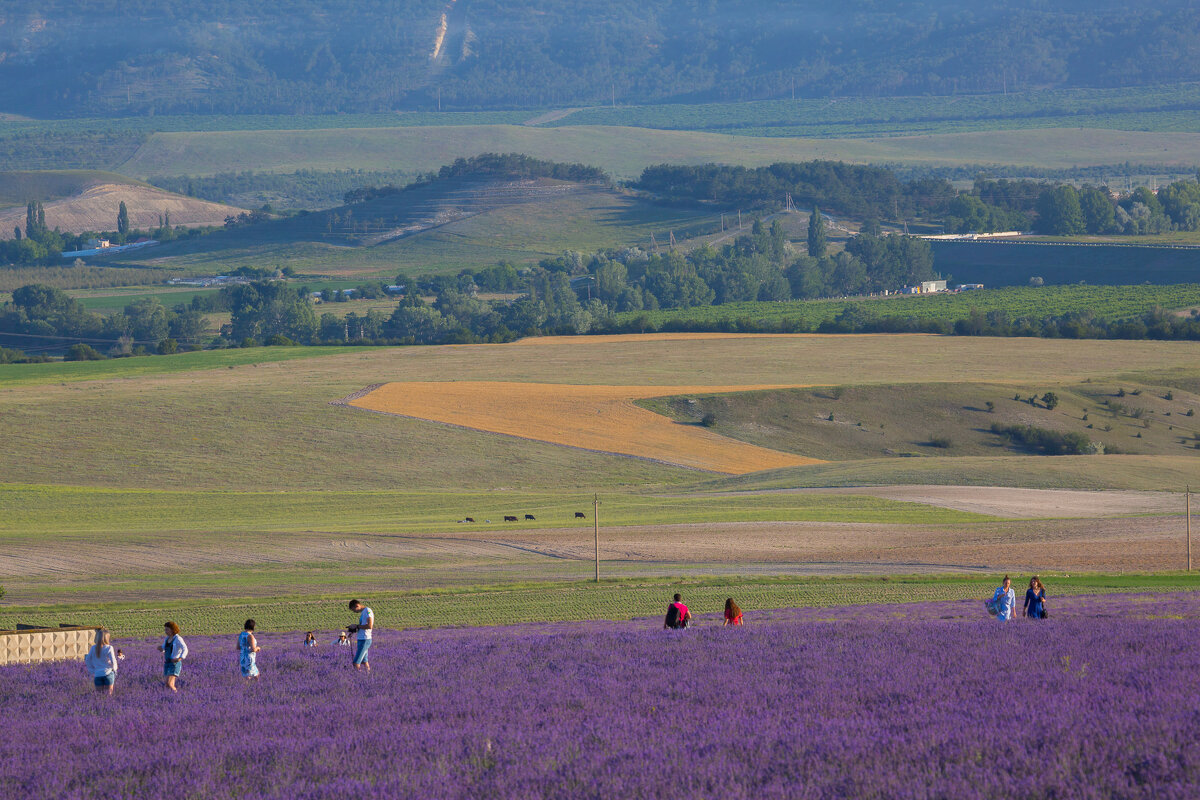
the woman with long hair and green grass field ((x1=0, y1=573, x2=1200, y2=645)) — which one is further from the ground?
the woman with long hair

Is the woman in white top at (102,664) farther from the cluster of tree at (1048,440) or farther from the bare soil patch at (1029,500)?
the cluster of tree at (1048,440)

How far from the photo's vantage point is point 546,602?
36.4m

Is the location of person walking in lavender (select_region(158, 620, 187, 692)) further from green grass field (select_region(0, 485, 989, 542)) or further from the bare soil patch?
the bare soil patch

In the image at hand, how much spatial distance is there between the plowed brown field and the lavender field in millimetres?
54785

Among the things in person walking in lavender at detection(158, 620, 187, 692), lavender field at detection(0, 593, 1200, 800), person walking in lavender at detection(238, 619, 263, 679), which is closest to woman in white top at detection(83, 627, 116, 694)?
lavender field at detection(0, 593, 1200, 800)

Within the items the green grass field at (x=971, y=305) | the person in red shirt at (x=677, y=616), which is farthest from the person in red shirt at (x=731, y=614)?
the green grass field at (x=971, y=305)

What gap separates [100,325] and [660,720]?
6612 inches

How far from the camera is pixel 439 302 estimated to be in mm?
180000

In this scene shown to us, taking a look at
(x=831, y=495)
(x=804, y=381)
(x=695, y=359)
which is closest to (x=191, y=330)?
(x=695, y=359)

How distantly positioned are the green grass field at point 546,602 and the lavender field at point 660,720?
7262 millimetres

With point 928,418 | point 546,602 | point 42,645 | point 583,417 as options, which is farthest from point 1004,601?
point 928,418

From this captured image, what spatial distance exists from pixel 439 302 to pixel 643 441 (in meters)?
100.0

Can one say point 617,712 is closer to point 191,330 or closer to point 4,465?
point 4,465

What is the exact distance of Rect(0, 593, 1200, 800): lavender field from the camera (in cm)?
1374
